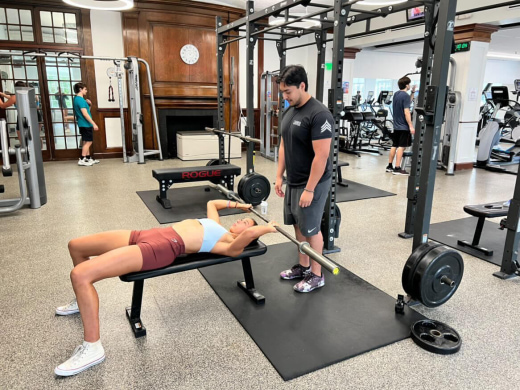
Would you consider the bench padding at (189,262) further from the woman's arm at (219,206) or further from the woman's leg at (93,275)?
the woman's arm at (219,206)

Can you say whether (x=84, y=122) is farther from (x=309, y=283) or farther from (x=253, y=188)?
(x=309, y=283)

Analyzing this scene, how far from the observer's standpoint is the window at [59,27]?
686 cm

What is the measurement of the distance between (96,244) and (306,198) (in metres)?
1.23

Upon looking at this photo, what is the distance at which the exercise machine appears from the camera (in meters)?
3.97

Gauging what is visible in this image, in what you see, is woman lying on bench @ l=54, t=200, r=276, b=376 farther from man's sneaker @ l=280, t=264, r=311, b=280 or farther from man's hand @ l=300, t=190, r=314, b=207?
man's sneaker @ l=280, t=264, r=311, b=280

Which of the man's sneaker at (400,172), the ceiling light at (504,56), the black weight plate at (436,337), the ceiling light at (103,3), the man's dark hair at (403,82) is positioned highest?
the ceiling light at (504,56)

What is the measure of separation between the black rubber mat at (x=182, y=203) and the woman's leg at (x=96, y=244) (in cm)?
192

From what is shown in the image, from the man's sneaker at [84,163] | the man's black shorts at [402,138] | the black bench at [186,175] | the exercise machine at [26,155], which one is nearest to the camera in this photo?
the exercise machine at [26,155]

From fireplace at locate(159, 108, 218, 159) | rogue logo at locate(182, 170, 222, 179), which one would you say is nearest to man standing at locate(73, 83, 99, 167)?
fireplace at locate(159, 108, 218, 159)

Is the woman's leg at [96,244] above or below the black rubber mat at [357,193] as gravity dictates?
above

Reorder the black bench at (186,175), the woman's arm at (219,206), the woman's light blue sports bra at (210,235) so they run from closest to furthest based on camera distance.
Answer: the woman's light blue sports bra at (210,235) < the woman's arm at (219,206) < the black bench at (186,175)

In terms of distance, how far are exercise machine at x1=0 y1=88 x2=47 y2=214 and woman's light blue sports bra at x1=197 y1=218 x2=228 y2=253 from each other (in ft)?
9.56

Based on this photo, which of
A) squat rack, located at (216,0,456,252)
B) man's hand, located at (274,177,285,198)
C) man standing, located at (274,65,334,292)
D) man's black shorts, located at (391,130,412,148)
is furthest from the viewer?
man's black shorts, located at (391,130,412,148)

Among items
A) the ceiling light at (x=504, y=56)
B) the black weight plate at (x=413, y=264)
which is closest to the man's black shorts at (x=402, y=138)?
the black weight plate at (x=413, y=264)
